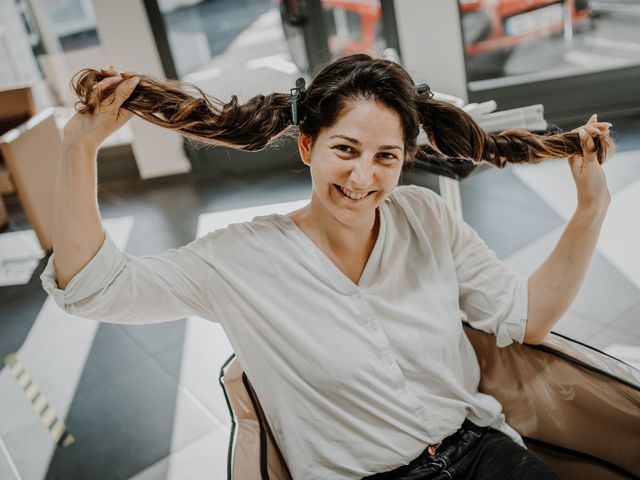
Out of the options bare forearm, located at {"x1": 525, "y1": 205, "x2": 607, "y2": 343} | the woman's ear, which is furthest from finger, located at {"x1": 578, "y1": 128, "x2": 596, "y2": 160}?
the woman's ear

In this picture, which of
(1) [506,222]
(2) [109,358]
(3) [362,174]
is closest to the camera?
(3) [362,174]

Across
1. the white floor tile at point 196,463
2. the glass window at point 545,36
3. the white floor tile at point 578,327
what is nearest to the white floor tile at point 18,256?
the white floor tile at point 196,463

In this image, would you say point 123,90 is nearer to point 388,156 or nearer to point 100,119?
point 100,119

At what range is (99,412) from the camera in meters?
2.68

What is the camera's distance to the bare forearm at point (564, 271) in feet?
4.58

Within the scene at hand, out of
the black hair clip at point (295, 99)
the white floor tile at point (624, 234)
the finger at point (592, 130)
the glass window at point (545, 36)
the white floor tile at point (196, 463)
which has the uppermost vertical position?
the black hair clip at point (295, 99)

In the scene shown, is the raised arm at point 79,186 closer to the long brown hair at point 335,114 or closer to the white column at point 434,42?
the long brown hair at point 335,114

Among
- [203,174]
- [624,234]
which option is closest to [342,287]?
[624,234]

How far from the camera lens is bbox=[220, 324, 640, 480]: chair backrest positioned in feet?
4.48

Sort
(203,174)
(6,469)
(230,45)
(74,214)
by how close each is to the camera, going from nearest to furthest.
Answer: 1. (74,214)
2. (6,469)
3. (203,174)
4. (230,45)

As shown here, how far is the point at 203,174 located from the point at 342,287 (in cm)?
399

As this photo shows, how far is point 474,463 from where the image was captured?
4.52 ft

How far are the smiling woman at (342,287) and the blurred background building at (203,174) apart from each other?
2.71ft

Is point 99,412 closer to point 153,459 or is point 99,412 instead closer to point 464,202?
point 153,459
